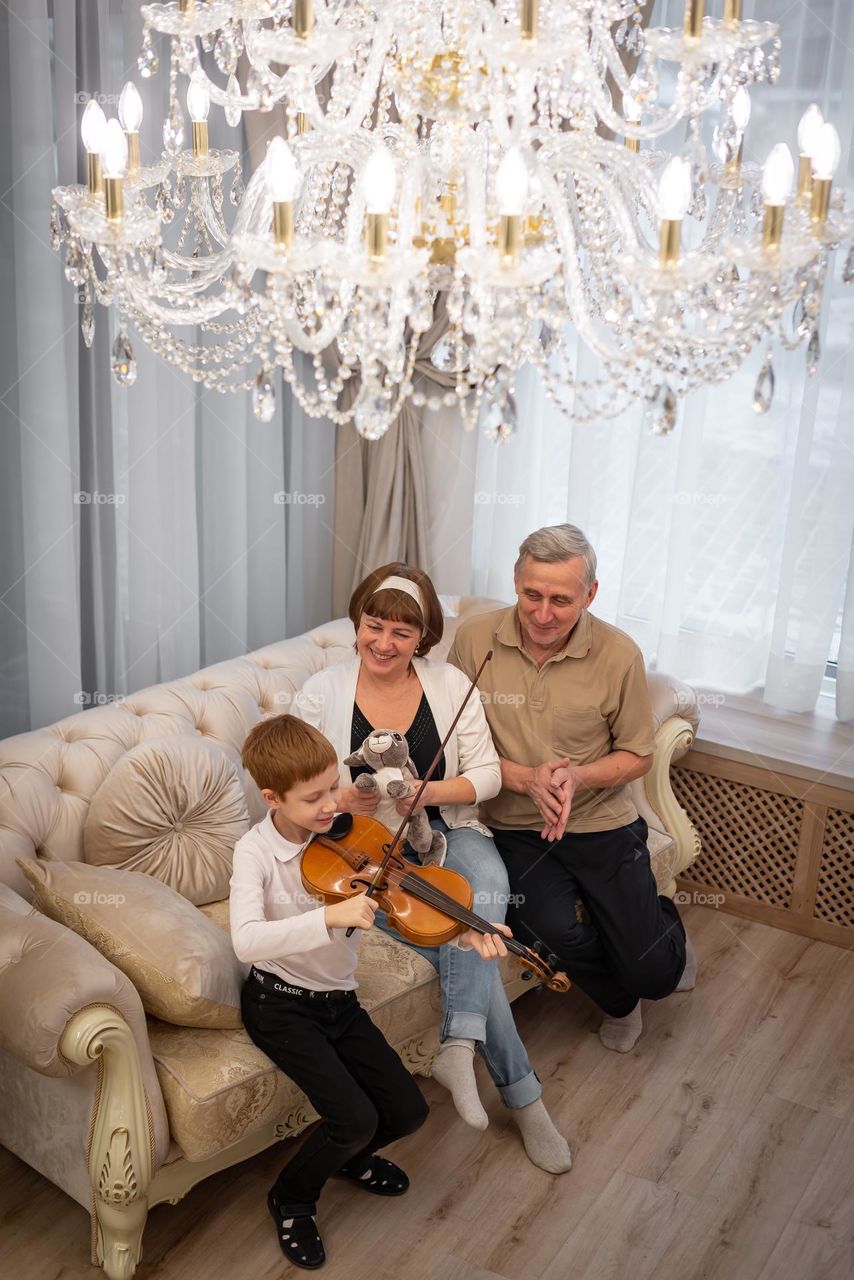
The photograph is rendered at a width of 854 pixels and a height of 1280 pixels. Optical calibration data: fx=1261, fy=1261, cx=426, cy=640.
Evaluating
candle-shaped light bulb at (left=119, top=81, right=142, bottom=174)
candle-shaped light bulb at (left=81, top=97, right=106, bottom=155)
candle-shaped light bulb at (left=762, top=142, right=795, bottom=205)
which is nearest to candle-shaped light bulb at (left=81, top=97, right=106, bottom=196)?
candle-shaped light bulb at (left=81, top=97, right=106, bottom=155)

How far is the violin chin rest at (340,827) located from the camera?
7.55ft

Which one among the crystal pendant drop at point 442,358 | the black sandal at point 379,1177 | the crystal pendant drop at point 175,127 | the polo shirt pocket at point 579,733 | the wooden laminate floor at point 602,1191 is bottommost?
the wooden laminate floor at point 602,1191

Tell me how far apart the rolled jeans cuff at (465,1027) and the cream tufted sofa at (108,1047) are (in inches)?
3.1

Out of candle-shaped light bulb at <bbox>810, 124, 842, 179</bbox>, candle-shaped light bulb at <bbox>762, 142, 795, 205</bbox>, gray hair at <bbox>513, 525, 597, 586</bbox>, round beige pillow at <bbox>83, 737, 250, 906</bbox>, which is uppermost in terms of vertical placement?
candle-shaped light bulb at <bbox>810, 124, 842, 179</bbox>

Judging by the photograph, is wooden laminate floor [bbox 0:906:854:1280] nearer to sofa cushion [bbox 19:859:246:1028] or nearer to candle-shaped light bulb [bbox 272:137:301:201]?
sofa cushion [bbox 19:859:246:1028]

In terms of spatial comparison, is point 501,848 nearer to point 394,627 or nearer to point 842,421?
point 394,627

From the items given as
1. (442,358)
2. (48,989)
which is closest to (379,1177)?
(48,989)

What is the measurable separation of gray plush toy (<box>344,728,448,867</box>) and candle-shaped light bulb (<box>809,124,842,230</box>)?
4.54 feet

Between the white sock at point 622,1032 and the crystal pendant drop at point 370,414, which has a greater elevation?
the crystal pendant drop at point 370,414

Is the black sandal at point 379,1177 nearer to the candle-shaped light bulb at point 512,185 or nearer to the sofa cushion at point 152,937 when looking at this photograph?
the sofa cushion at point 152,937

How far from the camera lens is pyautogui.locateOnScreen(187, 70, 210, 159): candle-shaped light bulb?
191 cm

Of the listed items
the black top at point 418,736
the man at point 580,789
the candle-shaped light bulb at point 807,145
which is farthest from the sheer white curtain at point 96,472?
the candle-shaped light bulb at point 807,145

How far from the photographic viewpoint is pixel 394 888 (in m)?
2.28

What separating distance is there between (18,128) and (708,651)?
2.41m
